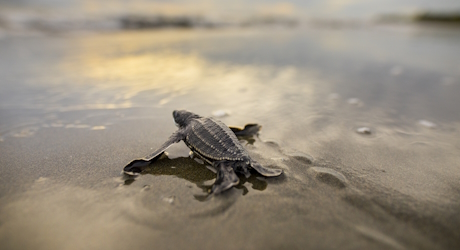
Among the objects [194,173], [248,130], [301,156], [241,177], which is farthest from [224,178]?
[248,130]

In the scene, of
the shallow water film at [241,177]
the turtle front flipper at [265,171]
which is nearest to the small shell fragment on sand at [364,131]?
the shallow water film at [241,177]

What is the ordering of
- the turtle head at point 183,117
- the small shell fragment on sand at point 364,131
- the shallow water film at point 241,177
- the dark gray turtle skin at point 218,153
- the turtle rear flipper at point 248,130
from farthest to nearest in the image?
the small shell fragment on sand at point 364,131
the turtle rear flipper at point 248,130
the turtle head at point 183,117
the dark gray turtle skin at point 218,153
the shallow water film at point 241,177

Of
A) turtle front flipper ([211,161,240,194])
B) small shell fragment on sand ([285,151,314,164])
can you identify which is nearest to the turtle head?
turtle front flipper ([211,161,240,194])

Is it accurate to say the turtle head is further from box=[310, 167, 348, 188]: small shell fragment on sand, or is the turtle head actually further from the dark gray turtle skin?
box=[310, 167, 348, 188]: small shell fragment on sand

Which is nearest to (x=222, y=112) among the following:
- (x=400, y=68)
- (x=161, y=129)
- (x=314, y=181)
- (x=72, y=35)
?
(x=161, y=129)

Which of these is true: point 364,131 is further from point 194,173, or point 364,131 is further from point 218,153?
point 194,173

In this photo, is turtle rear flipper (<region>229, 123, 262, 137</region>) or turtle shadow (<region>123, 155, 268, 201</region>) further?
turtle rear flipper (<region>229, 123, 262, 137</region>)

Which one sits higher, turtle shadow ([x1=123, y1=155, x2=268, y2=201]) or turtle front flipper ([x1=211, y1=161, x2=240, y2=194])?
turtle front flipper ([x1=211, y1=161, x2=240, y2=194])

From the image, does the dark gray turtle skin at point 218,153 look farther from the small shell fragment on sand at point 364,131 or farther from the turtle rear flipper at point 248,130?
the small shell fragment on sand at point 364,131
